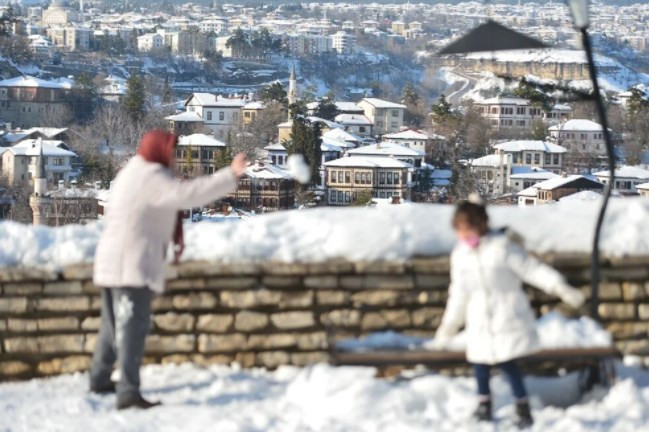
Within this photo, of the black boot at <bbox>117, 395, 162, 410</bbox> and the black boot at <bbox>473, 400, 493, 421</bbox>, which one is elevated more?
the black boot at <bbox>473, 400, 493, 421</bbox>

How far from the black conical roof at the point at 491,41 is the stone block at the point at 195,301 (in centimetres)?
127

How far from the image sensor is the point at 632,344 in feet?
17.6

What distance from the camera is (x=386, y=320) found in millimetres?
5328

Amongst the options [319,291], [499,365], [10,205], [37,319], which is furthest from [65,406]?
[10,205]

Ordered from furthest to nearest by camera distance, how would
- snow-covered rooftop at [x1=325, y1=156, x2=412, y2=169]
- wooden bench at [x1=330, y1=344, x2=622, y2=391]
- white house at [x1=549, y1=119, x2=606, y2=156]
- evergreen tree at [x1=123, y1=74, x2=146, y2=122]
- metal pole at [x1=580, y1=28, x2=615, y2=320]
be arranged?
evergreen tree at [x1=123, y1=74, x2=146, y2=122], white house at [x1=549, y1=119, x2=606, y2=156], snow-covered rooftop at [x1=325, y1=156, x2=412, y2=169], metal pole at [x1=580, y1=28, x2=615, y2=320], wooden bench at [x1=330, y1=344, x2=622, y2=391]

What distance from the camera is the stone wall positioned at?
5.30 metres

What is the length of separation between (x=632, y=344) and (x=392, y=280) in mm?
944

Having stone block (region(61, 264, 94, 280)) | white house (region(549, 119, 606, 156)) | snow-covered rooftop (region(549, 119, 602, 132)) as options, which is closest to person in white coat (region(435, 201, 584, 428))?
stone block (region(61, 264, 94, 280))

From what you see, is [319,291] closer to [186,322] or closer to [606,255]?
[186,322]

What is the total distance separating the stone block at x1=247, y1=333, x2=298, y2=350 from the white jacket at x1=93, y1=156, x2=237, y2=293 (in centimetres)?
72

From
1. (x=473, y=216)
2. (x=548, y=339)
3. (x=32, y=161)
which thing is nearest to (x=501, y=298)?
(x=473, y=216)

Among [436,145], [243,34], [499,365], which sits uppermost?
[499,365]

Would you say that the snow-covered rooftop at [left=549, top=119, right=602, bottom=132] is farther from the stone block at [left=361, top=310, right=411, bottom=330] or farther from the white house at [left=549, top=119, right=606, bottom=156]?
the stone block at [left=361, top=310, right=411, bottom=330]

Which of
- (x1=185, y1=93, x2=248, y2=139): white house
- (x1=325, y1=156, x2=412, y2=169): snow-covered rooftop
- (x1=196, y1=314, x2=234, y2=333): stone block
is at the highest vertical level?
(x1=196, y1=314, x2=234, y2=333): stone block
